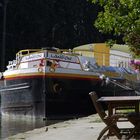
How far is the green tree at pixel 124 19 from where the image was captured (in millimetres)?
11302

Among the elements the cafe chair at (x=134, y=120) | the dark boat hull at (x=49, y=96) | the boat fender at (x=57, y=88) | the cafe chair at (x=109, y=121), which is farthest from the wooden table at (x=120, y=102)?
the boat fender at (x=57, y=88)

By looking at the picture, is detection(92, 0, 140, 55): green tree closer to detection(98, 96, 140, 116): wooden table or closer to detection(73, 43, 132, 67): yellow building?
detection(98, 96, 140, 116): wooden table

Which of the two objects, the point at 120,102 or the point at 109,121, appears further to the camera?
the point at 120,102

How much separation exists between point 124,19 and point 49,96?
50.0ft

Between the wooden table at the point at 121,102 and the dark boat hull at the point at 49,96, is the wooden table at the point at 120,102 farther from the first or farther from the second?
the dark boat hull at the point at 49,96

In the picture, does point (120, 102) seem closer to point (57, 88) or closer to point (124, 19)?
point (124, 19)

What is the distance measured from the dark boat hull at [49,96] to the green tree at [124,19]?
14190 millimetres

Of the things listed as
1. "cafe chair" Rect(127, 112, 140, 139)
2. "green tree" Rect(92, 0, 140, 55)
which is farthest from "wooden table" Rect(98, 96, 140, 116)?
"green tree" Rect(92, 0, 140, 55)

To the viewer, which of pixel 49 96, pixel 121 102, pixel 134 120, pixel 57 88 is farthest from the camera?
pixel 57 88

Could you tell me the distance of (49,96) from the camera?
26.5m

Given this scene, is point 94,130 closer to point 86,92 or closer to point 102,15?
point 102,15

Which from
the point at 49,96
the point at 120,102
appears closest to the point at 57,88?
the point at 49,96

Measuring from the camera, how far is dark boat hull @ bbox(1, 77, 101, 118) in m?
26.4

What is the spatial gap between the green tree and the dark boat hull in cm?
1419
